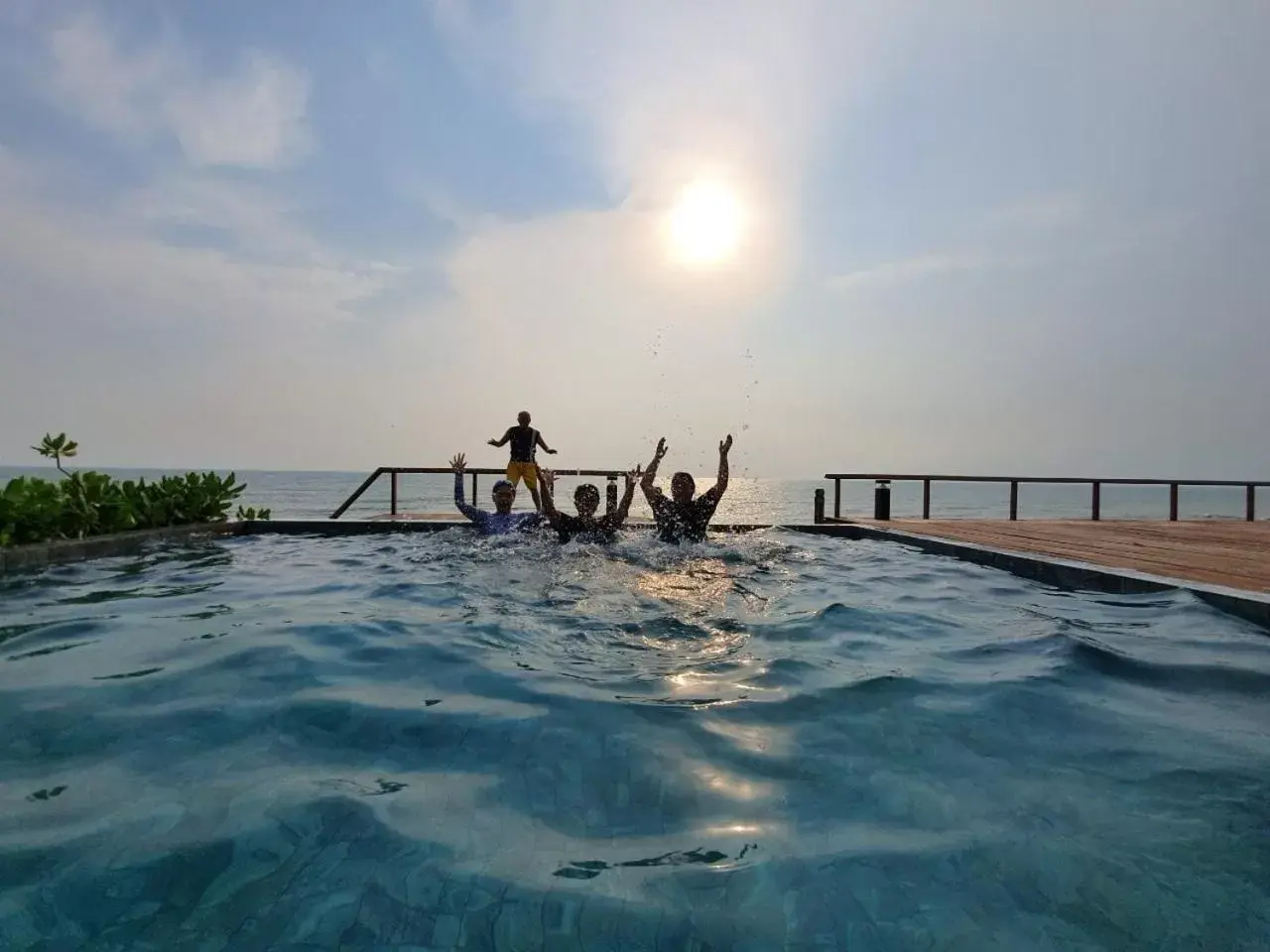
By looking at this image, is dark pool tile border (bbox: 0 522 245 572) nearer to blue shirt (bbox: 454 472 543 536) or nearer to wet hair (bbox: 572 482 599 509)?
blue shirt (bbox: 454 472 543 536)

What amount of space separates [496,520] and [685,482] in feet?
7.15

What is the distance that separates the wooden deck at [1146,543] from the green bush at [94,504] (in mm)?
9040

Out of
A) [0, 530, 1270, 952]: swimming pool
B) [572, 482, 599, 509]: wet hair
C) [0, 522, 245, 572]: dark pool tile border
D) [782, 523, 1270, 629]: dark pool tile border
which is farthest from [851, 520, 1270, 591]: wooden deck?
[0, 522, 245, 572]: dark pool tile border

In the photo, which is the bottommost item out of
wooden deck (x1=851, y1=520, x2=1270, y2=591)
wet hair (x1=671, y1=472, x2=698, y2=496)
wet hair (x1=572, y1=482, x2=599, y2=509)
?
wooden deck (x1=851, y1=520, x2=1270, y2=591)

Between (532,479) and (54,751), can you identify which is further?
(532,479)

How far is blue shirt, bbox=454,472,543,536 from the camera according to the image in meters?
7.89

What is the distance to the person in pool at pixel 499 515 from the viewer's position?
7840 mm

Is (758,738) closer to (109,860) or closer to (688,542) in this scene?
(109,860)

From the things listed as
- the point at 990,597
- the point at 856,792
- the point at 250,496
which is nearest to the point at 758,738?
the point at 856,792

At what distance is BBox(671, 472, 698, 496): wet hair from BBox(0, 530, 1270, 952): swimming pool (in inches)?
117

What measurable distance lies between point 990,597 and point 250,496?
5835cm

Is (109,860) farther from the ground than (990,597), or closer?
closer

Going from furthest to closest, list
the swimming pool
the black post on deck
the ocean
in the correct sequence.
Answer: the ocean → the black post on deck → the swimming pool

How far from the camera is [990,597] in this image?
5547 mm
